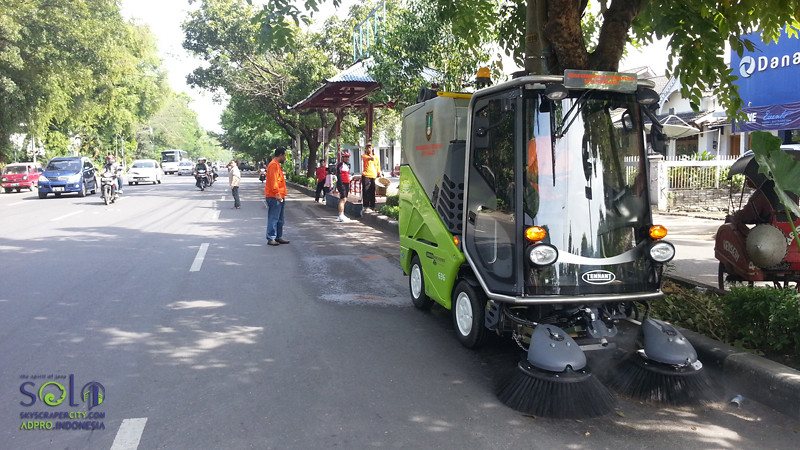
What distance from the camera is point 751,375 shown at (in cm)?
427

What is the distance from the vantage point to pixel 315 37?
2791 centimetres

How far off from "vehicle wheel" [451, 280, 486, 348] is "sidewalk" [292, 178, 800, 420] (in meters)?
1.79

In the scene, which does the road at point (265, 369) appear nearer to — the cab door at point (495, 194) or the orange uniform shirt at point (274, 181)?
the cab door at point (495, 194)

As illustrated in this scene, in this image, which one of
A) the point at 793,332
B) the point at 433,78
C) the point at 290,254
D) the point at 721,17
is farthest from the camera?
the point at 433,78

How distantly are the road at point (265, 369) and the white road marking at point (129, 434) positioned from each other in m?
0.01

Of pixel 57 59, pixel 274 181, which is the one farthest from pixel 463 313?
pixel 57 59

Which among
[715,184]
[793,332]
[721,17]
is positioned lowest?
[793,332]

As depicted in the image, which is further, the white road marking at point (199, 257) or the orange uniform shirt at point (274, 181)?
the orange uniform shirt at point (274, 181)

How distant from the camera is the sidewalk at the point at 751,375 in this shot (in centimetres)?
397

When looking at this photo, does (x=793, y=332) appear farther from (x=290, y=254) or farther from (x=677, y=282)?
(x=290, y=254)

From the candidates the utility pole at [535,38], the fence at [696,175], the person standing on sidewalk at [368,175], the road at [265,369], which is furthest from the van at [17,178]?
the utility pole at [535,38]

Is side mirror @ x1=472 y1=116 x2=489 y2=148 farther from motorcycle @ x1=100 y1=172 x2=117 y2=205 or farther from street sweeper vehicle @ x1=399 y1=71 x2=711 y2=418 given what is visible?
motorcycle @ x1=100 y1=172 x2=117 y2=205

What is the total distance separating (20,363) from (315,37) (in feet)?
82.8

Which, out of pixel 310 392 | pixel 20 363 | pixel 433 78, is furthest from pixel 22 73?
pixel 310 392
